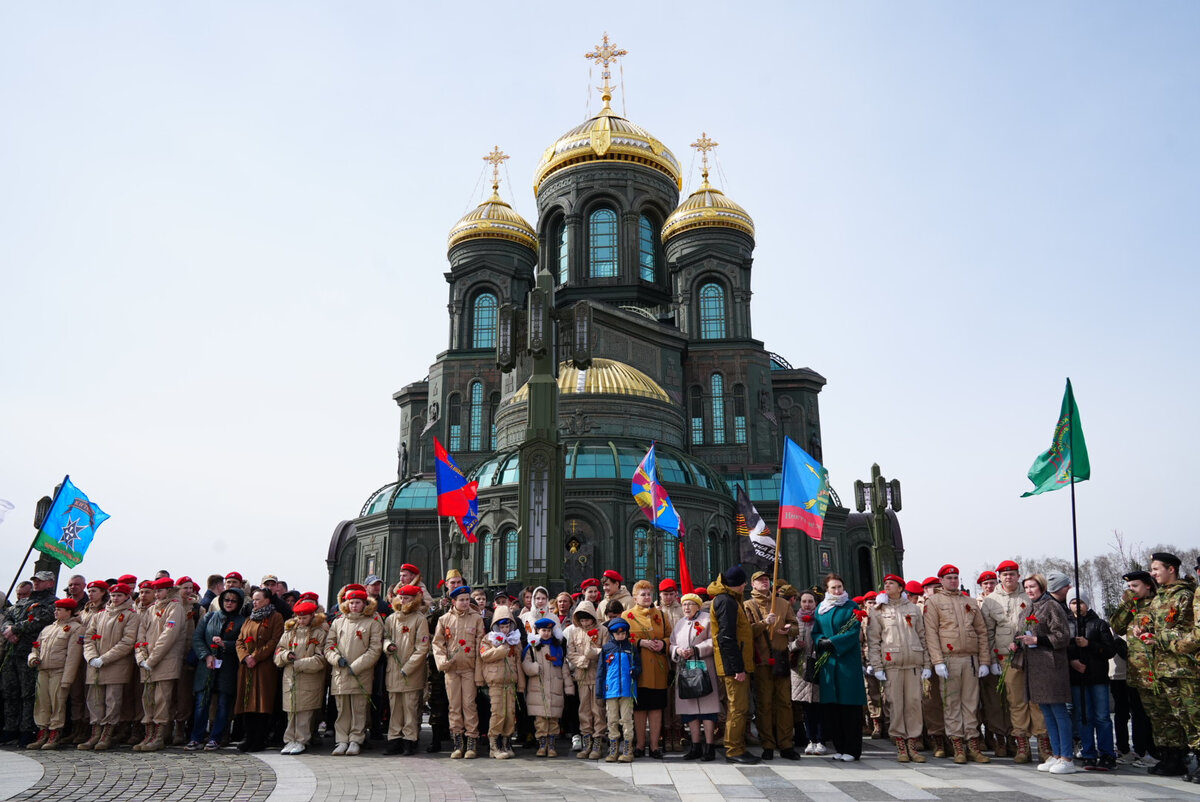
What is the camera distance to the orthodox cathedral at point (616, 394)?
1201 inches

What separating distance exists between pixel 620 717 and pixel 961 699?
137 inches

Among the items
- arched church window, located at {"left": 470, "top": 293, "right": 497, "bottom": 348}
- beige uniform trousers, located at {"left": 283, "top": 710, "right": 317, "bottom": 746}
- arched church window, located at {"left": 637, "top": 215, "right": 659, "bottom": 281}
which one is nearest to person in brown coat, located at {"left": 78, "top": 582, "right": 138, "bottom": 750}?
beige uniform trousers, located at {"left": 283, "top": 710, "right": 317, "bottom": 746}

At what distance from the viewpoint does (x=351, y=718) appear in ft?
32.6

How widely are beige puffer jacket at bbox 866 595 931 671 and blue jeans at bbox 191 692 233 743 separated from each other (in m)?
7.05

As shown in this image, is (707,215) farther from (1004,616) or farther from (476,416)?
(1004,616)

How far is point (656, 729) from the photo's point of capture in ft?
31.3

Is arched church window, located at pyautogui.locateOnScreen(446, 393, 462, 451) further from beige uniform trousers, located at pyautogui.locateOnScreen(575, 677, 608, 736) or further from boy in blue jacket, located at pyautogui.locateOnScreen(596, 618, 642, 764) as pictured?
boy in blue jacket, located at pyautogui.locateOnScreen(596, 618, 642, 764)

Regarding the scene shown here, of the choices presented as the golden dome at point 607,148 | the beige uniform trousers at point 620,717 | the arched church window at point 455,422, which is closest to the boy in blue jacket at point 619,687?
the beige uniform trousers at point 620,717

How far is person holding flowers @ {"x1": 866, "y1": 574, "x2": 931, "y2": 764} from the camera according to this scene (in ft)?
30.2

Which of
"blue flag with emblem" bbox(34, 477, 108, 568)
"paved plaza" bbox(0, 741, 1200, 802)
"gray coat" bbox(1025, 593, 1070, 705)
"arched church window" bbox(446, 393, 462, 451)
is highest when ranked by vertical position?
"arched church window" bbox(446, 393, 462, 451)

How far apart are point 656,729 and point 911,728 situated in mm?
2551

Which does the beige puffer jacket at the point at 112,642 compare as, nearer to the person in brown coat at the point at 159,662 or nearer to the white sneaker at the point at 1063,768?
the person in brown coat at the point at 159,662

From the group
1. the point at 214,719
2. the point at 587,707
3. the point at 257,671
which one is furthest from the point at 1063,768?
the point at 214,719

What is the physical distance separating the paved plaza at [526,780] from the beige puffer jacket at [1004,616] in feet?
3.88
